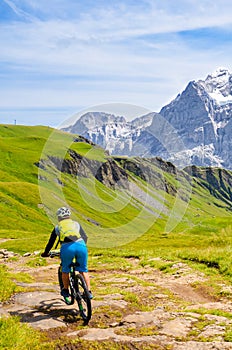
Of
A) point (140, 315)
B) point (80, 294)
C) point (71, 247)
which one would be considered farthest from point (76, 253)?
point (140, 315)

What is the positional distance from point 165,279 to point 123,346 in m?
11.9

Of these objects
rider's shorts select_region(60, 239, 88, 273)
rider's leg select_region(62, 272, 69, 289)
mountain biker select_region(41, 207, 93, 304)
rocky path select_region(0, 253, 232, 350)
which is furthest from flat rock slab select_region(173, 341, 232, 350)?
rider's leg select_region(62, 272, 69, 289)

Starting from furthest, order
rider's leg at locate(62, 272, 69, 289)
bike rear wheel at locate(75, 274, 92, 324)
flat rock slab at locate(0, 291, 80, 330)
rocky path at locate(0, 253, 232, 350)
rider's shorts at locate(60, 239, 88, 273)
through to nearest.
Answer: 1. rider's leg at locate(62, 272, 69, 289)
2. rider's shorts at locate(60, 239, 88, 273)
3. flat rock slab at locate(0, 291, 80, 330)
4. bike rear wheel at locate(75, 274, 92, 324)
5. rocky path at locate(0, 253, 232, 350)

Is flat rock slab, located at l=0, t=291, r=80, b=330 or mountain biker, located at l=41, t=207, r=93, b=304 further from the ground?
mountain biker, located at l=41, t=207, r=93, b=304

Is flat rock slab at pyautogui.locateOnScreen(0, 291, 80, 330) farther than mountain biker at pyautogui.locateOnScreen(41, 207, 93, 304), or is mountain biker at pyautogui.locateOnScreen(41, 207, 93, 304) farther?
mountain biker at pyautogui.locateOnScreen(41, 207, 93, 304)

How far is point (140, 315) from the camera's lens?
44.7ft

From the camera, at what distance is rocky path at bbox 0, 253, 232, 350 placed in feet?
36.4

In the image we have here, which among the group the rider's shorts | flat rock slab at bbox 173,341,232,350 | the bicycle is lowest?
flat rock slab at bbox 173,341,232,350

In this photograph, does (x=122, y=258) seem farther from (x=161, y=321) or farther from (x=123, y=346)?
(x=123, y=346)

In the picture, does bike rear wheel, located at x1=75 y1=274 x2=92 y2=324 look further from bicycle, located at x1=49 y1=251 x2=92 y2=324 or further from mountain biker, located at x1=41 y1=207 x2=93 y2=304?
mountain biker, located at x1=41 y1=207 x2=93 y2=304

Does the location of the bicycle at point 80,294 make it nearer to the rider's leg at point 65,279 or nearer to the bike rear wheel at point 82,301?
the bike rear wheel at point 82,301

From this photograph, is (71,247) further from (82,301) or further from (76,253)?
(82,301)

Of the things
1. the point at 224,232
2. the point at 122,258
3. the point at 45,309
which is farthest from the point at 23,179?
the point at 45,309

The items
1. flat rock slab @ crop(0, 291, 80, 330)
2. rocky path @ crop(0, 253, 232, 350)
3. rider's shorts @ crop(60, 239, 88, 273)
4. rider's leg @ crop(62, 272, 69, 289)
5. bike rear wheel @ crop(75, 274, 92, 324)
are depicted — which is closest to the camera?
rocky path @ crop(0, 253, 232, 350)
